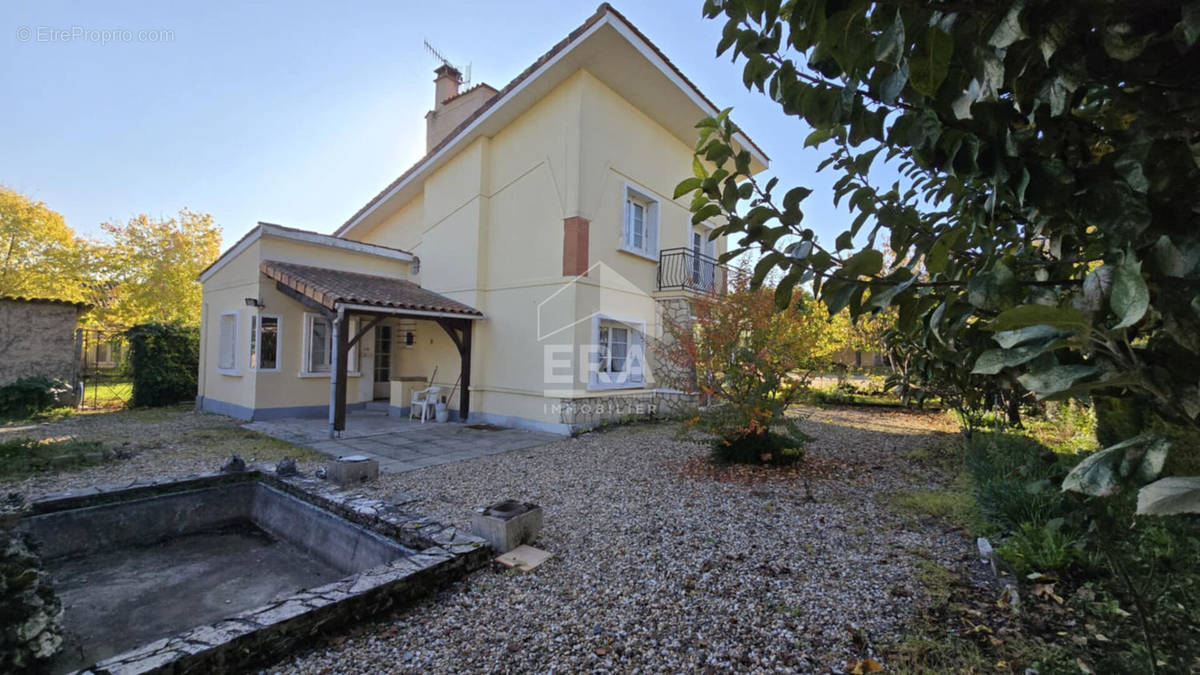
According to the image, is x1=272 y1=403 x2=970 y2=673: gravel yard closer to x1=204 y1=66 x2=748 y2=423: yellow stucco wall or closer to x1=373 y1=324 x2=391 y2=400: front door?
x1=204 y1=66 x2=748 y2=423: yellow stucco wall

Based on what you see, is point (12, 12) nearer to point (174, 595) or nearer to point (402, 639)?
point (174, 595)

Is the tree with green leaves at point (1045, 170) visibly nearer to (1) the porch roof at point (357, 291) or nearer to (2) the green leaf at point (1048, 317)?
(2) the green leaf at point (1048, 317)

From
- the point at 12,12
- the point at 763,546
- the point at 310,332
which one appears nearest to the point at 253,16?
the point at 12,12

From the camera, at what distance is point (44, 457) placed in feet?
21.3

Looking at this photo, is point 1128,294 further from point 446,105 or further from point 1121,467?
point 446,105

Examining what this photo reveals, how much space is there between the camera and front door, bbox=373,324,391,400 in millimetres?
13086

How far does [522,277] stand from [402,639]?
8378 mm

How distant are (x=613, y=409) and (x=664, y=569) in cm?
717

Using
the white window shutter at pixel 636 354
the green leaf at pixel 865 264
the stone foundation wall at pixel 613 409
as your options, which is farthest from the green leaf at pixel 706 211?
the white window shutter at pixel 636 354

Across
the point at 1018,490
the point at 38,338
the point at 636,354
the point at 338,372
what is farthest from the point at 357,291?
the point at 1018,490

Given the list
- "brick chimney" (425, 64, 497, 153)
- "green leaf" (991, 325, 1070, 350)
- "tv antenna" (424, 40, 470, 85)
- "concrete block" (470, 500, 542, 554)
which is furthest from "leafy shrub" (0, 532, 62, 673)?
"tv antenna" (424, 40, 470, 85)

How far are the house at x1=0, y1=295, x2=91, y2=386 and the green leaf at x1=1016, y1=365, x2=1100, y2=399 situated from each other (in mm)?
16790

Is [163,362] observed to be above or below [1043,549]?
above

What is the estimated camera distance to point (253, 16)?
6594 millimetres
